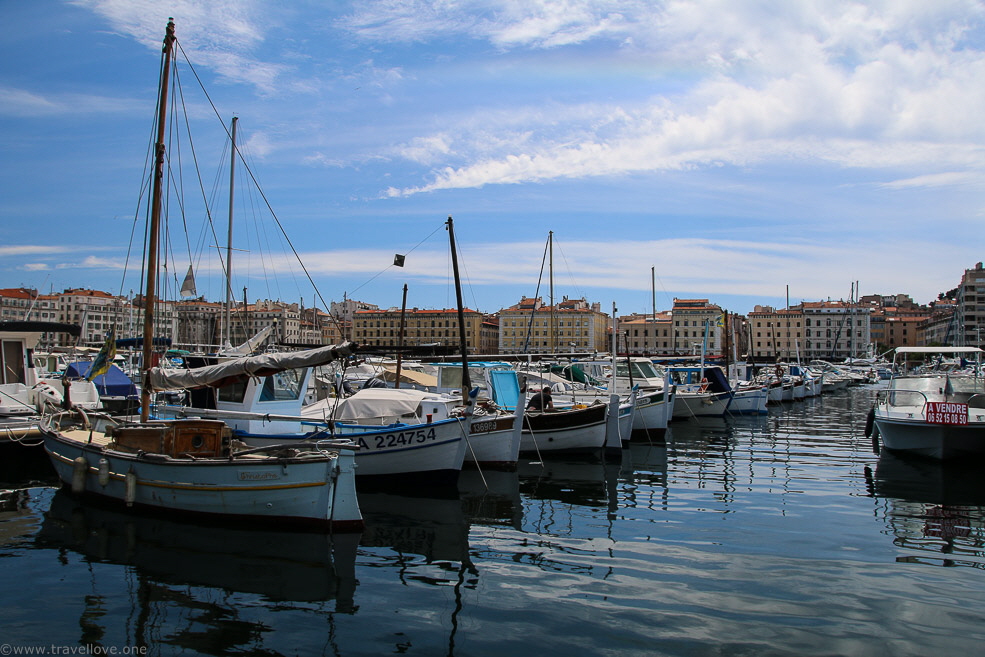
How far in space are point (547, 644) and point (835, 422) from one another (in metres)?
32.6

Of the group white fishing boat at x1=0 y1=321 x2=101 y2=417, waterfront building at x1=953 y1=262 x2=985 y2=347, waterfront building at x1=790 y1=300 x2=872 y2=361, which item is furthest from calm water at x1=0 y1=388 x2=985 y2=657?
waterfront building at x1=790 y1=300 x2=872 y2=361

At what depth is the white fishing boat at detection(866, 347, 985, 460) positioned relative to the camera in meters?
19.5

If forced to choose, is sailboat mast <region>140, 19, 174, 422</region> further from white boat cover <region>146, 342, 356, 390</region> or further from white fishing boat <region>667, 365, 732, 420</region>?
white fishing boat <region>667, 365, 732, 420</region>

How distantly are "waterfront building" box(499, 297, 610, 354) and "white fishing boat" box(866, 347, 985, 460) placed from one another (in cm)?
13060

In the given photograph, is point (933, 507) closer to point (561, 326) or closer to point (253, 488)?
point (253, 488)

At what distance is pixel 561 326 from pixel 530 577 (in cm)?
15792

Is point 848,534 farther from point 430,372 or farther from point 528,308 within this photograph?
point 528,308

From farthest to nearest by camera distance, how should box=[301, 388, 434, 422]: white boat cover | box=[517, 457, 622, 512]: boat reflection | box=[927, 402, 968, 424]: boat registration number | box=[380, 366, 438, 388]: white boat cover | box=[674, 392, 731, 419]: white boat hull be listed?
box=[674, 392, 731, 419]: white boat hull
box=[380, 366, 438, 388]: white boat cover
box=[927, 402, 968, 424]: boat registration number
box=[301, 388, 434, 422]: white boat cover
box=[517, 457, 622, 512]: boat reflection

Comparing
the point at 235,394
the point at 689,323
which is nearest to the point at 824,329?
the point at 689,323

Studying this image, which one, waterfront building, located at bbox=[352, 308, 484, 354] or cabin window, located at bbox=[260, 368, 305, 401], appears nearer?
cabin window, located at bbox=[260, 368, 305, 401]

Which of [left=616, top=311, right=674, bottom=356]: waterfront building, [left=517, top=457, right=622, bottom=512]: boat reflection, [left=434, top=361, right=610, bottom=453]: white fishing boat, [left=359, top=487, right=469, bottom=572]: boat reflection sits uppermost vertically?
[left=616, top=311, right=674, bottom=356]: waterfront building

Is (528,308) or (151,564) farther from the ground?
(528,308)

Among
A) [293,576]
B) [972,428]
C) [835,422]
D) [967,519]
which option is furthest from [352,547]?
[835,422]

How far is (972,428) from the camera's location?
19.3 meters
